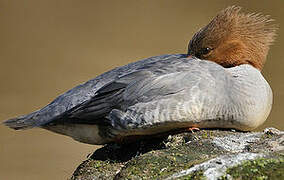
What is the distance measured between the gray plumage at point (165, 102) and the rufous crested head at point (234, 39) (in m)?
0.13

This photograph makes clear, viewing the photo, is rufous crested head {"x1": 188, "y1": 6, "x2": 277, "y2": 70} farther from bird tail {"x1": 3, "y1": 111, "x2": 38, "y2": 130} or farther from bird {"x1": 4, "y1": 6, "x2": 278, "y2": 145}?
bird tail {"x1": 3, "y1": 111, "x2": 38, "y2": 130}

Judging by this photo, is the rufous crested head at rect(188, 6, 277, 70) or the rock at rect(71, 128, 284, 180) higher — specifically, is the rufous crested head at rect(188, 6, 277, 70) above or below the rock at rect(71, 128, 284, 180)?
above

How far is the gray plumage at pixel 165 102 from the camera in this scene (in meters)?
3.37

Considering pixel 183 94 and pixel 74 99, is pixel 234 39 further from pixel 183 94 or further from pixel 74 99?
pixel 74 99

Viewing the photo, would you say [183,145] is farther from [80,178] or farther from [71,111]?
[71,111]

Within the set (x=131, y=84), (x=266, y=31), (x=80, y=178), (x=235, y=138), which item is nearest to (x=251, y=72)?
(x=266, y=31)

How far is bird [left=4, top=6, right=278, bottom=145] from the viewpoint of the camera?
3383 mm

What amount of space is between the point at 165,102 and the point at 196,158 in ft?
2.51

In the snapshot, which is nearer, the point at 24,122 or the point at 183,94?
the point at 183,94

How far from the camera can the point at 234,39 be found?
12.6 ft

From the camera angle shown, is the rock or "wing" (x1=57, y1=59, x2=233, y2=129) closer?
the rock

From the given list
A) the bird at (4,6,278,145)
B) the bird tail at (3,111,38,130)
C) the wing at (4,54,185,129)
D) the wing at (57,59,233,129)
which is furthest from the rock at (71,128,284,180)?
the bird tail at (3,111,38,130)

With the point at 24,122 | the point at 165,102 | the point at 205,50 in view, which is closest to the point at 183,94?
the point at 165,102

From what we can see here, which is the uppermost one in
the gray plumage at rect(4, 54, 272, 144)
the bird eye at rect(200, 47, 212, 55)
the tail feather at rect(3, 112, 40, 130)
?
the bird eye at rect(200, 47, 212, 55)
